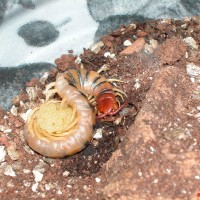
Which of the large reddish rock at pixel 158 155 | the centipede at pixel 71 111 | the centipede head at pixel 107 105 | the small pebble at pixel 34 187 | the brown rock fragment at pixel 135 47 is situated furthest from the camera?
the brown rock fragment at pixel 135 47

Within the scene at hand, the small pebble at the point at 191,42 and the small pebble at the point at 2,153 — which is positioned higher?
the small pebble at the point at 2,153

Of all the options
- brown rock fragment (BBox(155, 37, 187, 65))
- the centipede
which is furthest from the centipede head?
brown rock fragment (BBox(155, 37, 187, 65))

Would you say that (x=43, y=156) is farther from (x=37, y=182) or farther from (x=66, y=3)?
(x=66, y=3)

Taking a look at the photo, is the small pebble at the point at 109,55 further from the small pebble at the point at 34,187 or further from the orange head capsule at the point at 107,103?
the small pebble at the point at 34,187

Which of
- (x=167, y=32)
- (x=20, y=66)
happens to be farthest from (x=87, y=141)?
(x=167, y=32)

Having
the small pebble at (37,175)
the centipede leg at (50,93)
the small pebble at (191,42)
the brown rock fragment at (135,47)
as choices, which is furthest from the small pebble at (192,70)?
the small pebble at (37,175)

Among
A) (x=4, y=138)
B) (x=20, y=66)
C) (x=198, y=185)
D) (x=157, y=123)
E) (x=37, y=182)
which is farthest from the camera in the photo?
(x=20, y=66)

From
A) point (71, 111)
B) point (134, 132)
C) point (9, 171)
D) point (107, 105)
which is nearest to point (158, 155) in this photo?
point (134, 132)

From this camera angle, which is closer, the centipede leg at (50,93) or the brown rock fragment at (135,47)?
the centipede leg at (50,93)
